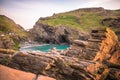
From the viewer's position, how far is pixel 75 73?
1617 centimetres

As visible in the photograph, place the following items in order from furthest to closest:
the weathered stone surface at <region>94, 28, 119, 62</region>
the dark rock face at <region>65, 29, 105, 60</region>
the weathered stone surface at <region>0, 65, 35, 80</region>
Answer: the weathered stone surface at <region>94, 28, 119, 62</region> → the dark rock face at <region>65, 29, 105, 60</region> → the weathered stone surface at <region>0, 65, 35, 80</region>

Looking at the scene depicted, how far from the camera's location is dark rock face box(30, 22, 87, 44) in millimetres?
124812

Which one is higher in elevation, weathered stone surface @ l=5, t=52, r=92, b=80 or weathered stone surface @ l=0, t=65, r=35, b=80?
weathered stone surface @ l=0, t=65, r=35, b=80

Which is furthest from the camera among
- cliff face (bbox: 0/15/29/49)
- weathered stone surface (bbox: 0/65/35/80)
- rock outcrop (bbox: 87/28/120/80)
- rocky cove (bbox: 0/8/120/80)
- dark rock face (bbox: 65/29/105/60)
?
cliff face (bbox: 0/15/29/49)

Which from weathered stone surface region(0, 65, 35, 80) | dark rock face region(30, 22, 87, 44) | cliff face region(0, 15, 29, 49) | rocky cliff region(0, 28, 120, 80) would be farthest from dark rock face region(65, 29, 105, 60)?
dark rock face region(30, 22, 87, 44)

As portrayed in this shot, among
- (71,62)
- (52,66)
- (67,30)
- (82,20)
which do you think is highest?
(71,62)

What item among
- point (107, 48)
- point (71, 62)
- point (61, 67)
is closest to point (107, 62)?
point (107, 48)

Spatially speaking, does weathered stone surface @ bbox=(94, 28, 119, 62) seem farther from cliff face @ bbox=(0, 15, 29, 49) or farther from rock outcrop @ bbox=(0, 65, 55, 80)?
cliff face @ bbox=(0, 15, 29, 49)

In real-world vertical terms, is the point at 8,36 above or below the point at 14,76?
below

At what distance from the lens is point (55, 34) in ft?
423

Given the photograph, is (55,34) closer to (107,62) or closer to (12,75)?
(107,62)

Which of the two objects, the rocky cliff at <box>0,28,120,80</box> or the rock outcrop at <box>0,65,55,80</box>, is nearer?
the rock outcrop at <box>0,65,55,80</box>

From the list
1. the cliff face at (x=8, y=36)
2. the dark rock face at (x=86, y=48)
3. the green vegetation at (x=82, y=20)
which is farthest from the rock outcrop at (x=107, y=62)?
the green vegetation at (x=82, y=20)

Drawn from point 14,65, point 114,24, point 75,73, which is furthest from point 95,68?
point 114,24
